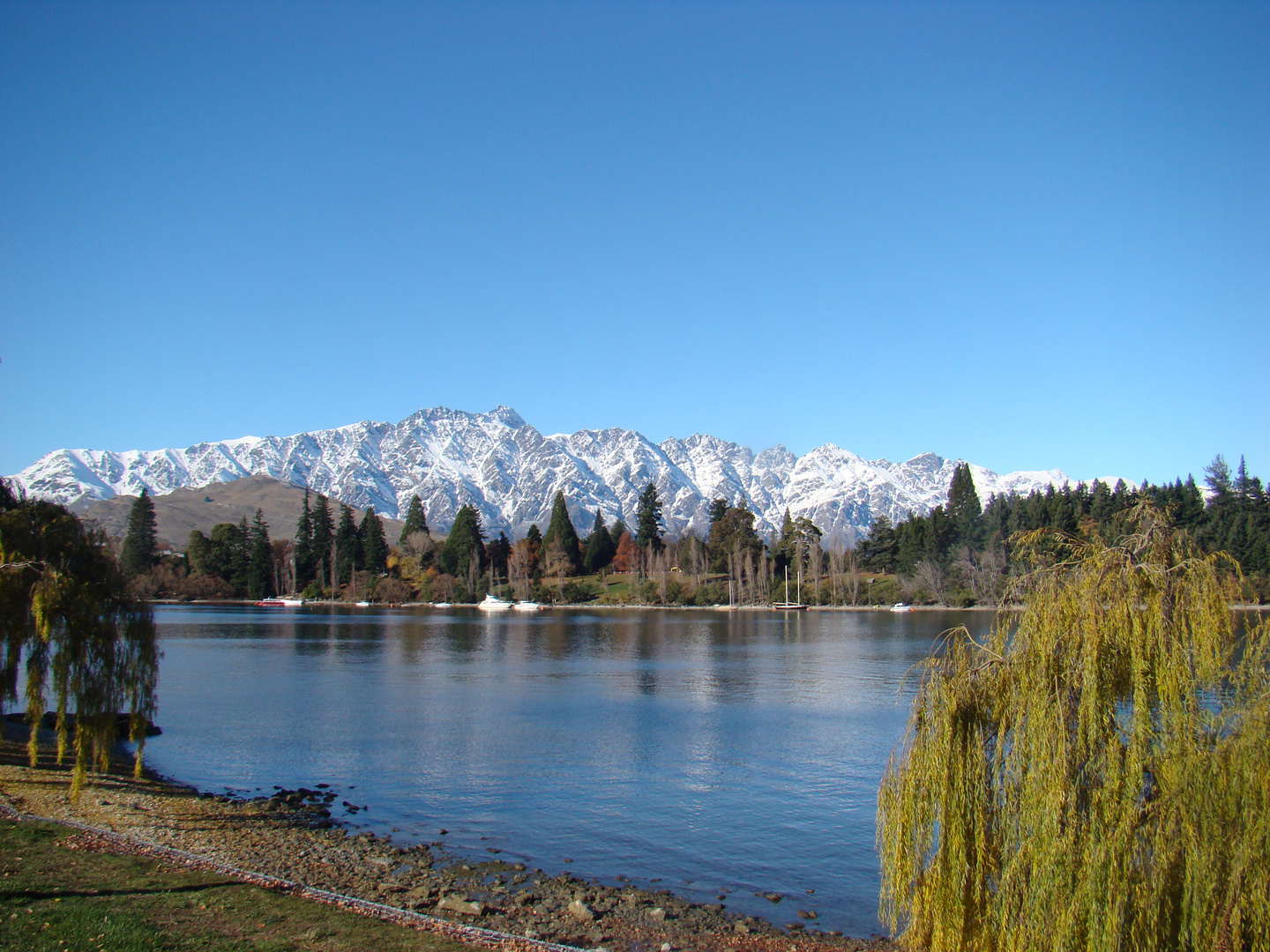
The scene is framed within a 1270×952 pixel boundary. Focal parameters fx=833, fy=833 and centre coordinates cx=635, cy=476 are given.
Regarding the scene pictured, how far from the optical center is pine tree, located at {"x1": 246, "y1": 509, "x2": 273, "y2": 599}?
178125mm

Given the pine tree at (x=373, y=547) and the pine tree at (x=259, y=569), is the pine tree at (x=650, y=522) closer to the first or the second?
the pine tree at (x=373, y=547)

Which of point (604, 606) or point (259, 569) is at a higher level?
point (259, 569)

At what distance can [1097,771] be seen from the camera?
10.5 metres

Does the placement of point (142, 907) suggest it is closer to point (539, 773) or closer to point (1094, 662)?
point (1094, 662)

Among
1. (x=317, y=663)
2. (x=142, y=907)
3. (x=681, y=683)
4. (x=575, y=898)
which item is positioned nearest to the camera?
(x=142, y=907)

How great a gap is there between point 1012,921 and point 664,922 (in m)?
7.61

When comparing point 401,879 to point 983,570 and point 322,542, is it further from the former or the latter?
point 322,542

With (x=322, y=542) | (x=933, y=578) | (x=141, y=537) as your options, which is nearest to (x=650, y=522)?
(x=933, y=578)

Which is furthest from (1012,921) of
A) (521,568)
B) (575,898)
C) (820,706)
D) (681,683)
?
(521,568)

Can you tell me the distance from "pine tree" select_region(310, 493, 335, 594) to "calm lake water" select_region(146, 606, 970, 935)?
104267 mm

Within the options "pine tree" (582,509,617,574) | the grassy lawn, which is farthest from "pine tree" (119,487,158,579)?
the grassy lawn

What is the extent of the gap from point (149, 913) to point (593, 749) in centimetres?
2164

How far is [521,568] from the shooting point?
16712 cm

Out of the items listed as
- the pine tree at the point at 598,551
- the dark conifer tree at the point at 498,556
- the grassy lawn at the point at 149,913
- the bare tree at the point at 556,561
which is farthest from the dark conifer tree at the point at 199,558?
the grassy lawn at the point at 149,913
